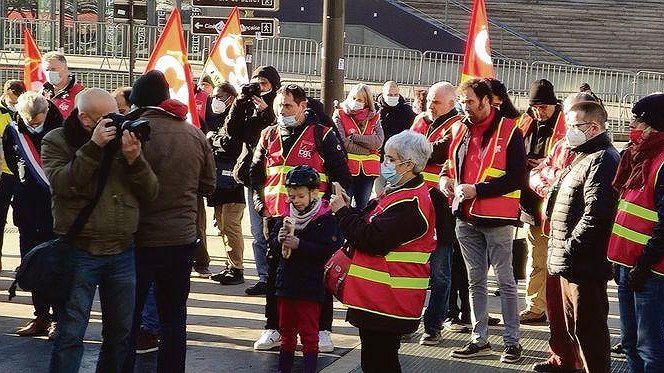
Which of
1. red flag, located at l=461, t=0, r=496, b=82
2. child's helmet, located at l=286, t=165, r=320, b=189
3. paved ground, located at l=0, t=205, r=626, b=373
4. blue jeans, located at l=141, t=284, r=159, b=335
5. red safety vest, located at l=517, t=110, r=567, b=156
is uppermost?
red flag, located at l=461, t=0, r=496, b=82

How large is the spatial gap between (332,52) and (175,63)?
393 cm

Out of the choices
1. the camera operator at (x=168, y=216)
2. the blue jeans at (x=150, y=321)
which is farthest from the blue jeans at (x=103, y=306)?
the blue jeans at (x=150, y=321)

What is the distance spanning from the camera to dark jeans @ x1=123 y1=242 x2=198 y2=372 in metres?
6.86

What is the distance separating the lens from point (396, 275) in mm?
6316

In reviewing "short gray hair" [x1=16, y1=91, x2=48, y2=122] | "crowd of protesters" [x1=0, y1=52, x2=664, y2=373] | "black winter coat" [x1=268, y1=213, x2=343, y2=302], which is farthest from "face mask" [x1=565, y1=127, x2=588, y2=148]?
"short gray hair" [x1=16, y1=91, x2=48, y2=122]

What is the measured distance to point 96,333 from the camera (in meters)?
8.88

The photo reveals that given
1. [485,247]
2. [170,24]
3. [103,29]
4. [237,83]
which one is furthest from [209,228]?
[103,29]

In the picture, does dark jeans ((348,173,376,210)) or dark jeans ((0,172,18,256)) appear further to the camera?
dark jeans ((348,173,376,210))

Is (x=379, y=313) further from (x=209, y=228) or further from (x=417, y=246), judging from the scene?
(x=209, y=228)

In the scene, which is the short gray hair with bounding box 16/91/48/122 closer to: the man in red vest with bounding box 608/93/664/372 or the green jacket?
the green jacket

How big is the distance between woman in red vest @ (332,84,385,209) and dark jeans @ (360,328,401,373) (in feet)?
16.0

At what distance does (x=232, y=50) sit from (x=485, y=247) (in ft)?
17.9

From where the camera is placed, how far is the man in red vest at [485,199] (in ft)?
27.0

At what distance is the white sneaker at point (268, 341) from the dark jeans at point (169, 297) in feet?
5.10
